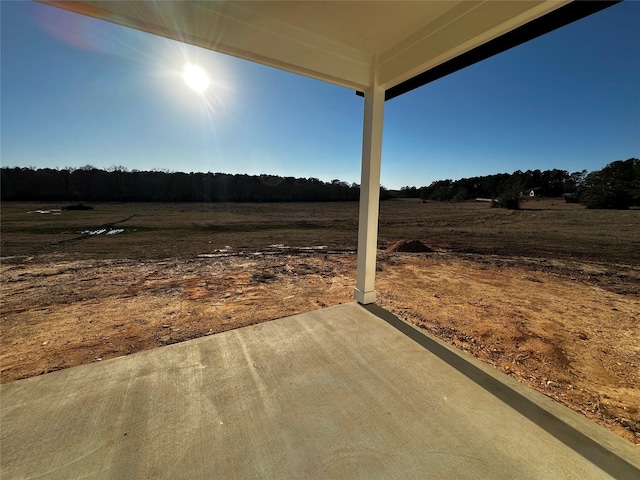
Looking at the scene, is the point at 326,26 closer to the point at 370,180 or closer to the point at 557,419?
the point at 370,180

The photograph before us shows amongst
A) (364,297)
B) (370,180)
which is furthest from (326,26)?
(364,297)

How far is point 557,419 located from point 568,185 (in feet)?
24.3

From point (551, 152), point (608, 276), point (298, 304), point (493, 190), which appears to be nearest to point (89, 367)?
point (298, 304)

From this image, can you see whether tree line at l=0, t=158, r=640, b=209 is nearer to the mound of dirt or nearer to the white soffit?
the mound of dirt

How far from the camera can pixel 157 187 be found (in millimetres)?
14617

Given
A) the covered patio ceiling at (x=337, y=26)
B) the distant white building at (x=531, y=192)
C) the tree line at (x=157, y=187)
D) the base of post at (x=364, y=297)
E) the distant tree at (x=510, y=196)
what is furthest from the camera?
the tree line at (x=157, y=187)

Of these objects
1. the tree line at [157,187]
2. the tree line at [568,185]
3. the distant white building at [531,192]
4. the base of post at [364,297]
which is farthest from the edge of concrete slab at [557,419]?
the tree line at [157,187]

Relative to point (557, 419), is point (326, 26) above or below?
above

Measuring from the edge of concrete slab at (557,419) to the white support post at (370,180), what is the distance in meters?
0.88

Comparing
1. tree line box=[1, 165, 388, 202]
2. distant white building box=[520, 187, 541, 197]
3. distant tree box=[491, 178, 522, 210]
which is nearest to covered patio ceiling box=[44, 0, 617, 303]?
distant white building box=[520, 187, 541, 197]

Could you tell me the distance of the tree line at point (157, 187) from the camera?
1187 cm

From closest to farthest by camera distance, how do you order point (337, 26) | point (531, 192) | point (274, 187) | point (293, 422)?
point (293, 422)
point (337, 26)
point (531, 192)
point (274, 187)

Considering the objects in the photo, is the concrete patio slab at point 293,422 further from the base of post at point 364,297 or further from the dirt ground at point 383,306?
the base of post at point 364,297

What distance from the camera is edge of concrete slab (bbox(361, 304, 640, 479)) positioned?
1.00 metres
